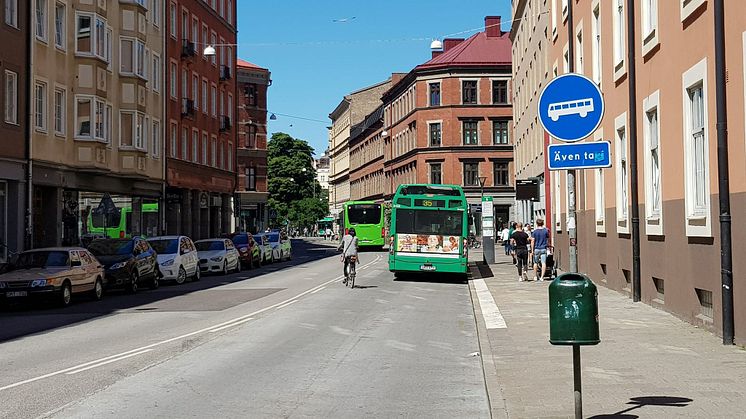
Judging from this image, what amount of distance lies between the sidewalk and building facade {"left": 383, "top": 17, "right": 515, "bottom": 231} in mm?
66160

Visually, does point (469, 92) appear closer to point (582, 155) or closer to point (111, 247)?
point (111, 247)

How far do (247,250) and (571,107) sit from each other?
34.4 meters

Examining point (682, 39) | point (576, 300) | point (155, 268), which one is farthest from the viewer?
point (155, 268)

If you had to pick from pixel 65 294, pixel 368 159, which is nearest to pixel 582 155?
pixel 65 294

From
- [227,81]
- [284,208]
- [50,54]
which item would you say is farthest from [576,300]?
[284,208]

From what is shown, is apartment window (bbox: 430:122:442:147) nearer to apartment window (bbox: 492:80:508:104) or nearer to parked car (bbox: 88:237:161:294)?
apartment window (bbox: 492:80:508:104)

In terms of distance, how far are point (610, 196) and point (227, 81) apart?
139ft

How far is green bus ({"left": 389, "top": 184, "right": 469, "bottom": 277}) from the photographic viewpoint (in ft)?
97.7

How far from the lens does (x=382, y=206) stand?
58312 millimetres

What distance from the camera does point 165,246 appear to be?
104 ft

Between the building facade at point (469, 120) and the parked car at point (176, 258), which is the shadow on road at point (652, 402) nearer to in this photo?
the parked car at point (176, 258)

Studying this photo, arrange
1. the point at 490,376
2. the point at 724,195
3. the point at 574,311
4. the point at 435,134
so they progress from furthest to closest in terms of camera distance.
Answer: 1. the point at 435,134
2. the point at 724,195
3. the point at 490,376
4. the point at 574,311

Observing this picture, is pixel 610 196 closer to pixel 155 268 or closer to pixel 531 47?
pixel 155 268

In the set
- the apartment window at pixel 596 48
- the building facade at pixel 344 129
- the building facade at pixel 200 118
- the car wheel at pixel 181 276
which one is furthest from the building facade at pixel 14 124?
the building facade at pixel 344 129
